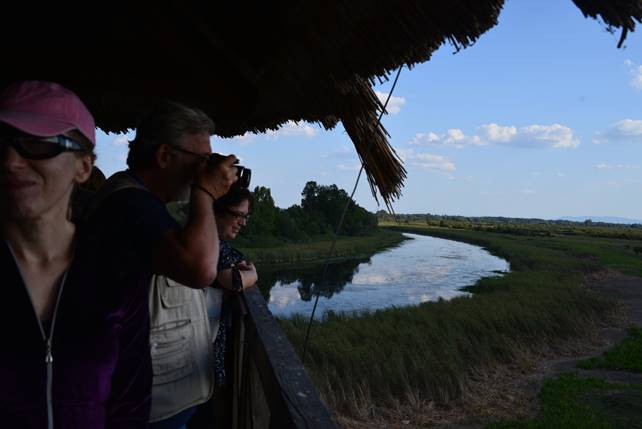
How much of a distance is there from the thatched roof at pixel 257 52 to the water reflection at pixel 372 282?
45.0ft

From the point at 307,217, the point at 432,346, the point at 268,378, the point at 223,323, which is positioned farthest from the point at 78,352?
the point at 307,217

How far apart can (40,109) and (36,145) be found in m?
0.07

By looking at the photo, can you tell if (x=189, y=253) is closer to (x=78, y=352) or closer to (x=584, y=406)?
(x=78, y=352)

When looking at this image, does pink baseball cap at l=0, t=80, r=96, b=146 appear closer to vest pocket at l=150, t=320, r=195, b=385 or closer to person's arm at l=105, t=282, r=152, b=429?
person's arm at l=105, t=282, r=152, b=429

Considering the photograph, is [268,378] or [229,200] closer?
[268,378]

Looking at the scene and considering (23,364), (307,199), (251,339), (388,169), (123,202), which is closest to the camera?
(23,364)

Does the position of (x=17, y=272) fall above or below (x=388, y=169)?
below

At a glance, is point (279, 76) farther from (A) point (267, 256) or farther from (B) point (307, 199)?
(B) point (307, 199)

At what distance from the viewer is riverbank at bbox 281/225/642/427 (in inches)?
357

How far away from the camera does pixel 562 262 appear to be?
30844mm

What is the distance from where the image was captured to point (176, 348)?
150cm

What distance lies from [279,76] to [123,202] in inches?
67.2

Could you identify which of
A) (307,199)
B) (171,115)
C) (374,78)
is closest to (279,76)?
(374,78)

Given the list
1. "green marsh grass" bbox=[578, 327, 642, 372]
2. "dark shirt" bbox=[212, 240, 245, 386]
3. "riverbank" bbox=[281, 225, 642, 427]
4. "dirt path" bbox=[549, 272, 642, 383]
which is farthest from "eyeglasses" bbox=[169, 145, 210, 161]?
"green marsh grass" bbox=[578, 327, 642, 372]
